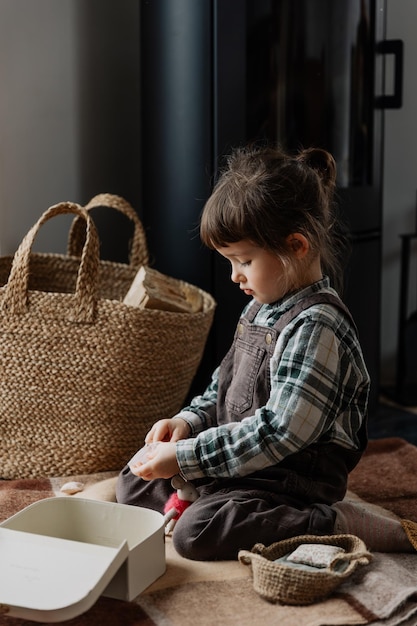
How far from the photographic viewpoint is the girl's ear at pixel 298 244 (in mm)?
1413

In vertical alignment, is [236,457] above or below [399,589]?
above

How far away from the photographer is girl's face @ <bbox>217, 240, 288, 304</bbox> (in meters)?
1.42

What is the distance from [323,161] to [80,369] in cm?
60

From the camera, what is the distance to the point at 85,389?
70.4 inches

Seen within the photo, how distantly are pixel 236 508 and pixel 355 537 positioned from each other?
0.18m

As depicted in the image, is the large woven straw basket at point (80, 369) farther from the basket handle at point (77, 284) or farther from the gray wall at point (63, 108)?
the gray wall at point (63, 108)

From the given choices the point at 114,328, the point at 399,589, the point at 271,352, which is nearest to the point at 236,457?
the point at 271,352

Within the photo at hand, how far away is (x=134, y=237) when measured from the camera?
209cm

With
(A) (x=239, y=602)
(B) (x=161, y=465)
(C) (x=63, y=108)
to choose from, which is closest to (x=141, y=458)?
(B) (x=161, y=465)

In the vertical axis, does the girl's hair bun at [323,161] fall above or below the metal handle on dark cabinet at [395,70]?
below

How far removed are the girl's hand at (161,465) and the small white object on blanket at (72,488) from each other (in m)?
0.33

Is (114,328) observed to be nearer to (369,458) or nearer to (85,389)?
(85,389)

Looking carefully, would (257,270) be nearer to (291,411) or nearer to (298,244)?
(298,244)

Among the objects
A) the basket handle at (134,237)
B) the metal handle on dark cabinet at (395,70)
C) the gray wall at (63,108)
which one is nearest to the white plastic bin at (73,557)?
the basket handle at (134,237)
